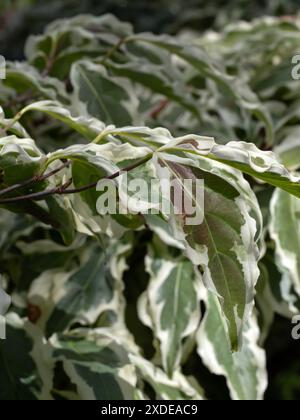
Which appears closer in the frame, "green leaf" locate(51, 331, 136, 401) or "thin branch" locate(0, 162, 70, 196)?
"thin branch" locate(0, 162, 70, 196)

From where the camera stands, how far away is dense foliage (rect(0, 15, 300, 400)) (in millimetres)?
697

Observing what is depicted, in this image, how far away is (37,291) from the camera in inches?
43.0

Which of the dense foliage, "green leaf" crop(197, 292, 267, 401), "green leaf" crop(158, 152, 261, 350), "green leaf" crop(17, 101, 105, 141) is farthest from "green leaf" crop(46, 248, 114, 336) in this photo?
"green leaf" crop(158, 152, 261, 350)

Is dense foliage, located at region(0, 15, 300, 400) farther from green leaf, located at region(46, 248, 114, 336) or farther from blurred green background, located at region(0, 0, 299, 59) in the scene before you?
blurred green background, located at region(0, 0, 299, 59)

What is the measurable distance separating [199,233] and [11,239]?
48cm

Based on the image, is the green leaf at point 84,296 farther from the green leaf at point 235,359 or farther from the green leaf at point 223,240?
the green leaf at point 223,240

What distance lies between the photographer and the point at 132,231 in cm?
111

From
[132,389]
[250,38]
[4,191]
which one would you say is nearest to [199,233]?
[4,191]

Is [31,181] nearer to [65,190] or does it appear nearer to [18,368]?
[65,190]

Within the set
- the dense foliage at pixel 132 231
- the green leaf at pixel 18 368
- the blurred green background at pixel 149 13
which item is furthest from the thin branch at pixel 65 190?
the blurred green background at pixel 149 13

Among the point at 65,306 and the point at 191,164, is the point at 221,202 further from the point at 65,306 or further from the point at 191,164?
the point at 65,306

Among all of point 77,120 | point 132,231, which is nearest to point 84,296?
point 132,231

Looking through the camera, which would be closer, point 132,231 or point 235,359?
point 235,359

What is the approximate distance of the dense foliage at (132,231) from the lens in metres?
0.70
